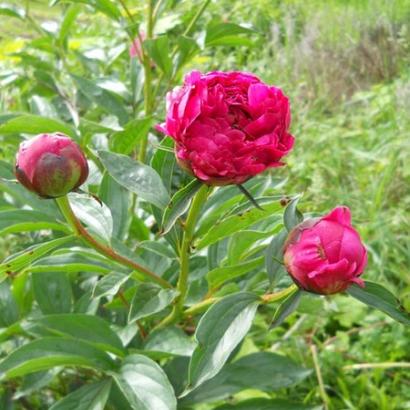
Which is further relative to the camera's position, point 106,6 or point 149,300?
point 106,6

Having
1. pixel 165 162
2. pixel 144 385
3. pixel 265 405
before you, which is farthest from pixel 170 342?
pixel 165 162

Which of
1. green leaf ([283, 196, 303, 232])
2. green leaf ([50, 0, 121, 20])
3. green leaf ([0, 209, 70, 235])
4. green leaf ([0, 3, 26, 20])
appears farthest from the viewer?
green leaf ([0, 3, 26, 20])

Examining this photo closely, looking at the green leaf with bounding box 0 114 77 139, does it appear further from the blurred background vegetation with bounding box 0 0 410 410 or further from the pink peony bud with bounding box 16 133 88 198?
the pink peony bud with bounding box 16 133 88 198

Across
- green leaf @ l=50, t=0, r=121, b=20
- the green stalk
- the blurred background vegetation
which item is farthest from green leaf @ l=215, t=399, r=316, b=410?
green leaf @ l=50, t=0, r=121, b=20

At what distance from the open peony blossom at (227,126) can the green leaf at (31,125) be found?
1.52 feet

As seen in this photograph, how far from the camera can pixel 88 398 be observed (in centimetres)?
99

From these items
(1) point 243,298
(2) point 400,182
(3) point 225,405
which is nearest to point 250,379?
(3) point 225,405

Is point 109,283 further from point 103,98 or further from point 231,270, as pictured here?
point 103,98

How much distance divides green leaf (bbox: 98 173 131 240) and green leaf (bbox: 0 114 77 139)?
0.51 ft

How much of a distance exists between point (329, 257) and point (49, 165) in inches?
12.8

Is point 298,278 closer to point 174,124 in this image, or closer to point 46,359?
point 174,124

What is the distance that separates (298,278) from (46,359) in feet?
1.32

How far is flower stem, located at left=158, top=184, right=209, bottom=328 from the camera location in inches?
→ 28.2

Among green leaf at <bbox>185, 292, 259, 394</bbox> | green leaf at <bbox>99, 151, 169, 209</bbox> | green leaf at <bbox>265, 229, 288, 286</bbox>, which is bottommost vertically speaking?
green leaf at <bbox>185, 292, 259, 394</bbox>
